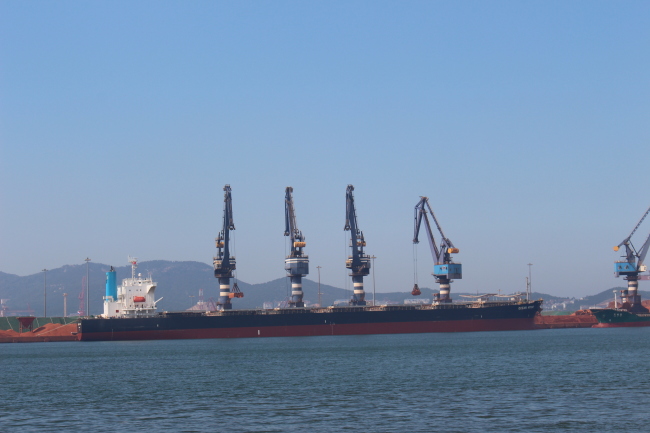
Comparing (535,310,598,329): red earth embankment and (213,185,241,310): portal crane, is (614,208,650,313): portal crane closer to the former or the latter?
(535,310,598,329): red earth embankment

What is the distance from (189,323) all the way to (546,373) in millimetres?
67543

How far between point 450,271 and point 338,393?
87939mm

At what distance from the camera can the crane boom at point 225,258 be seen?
399ft

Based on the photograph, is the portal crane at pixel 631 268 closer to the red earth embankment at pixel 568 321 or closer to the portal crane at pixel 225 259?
the red earth embankment at pixel 568 321

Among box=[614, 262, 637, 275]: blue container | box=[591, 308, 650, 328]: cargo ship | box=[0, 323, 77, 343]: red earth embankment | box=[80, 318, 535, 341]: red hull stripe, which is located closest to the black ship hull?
box=[80, 318, 535, 341]: red hull stripe

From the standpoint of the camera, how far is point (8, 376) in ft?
181

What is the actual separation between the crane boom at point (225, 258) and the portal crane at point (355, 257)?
18536 millimetres

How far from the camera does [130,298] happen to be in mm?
109250

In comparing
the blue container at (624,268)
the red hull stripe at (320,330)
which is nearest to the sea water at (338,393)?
the red hull stripe at (320,330)

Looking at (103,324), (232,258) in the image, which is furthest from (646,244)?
(103,324)

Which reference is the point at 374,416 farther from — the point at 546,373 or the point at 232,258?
the point at 232,258

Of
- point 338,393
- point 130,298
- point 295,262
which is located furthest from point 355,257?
point 338,393

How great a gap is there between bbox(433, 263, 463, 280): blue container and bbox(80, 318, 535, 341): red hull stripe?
1489 centimetres

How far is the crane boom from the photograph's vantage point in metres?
122
